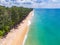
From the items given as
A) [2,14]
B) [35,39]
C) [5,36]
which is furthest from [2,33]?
→ [35,39]

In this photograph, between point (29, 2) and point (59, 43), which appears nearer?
point (59, 43)

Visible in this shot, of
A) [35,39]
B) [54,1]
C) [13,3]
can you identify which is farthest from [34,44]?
[54,1]

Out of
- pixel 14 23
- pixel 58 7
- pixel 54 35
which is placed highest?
pixel 14 23

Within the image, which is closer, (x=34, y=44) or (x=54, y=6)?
(x=34, y=44)

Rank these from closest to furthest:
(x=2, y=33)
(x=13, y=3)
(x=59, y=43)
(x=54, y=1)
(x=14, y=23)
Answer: (x=2, y=33) → (x=59, y=43) → (x=14, y=23) → (x=13, y=3) → (x=54, y=1)

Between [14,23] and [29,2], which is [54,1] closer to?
[29,2]

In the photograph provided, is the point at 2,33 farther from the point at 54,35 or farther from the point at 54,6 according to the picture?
the point at 54,6

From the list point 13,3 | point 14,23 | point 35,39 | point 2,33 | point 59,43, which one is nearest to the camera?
point 2,33

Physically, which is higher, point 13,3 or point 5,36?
point 5,36

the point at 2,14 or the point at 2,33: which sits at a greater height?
the point at 2,14
